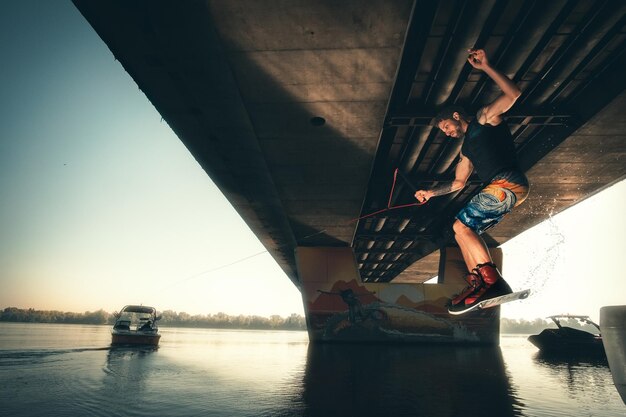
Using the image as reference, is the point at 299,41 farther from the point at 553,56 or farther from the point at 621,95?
the point at 621,95

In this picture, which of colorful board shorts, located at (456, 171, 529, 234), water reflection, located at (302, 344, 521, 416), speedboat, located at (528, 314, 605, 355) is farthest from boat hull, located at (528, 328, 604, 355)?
colorful board shorts, located at (456, 171, 529, 234)

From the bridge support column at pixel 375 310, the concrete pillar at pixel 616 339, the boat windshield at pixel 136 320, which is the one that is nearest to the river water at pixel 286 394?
the concrete pillar at pixel 616 339

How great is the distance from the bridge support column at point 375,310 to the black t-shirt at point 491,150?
18004mm

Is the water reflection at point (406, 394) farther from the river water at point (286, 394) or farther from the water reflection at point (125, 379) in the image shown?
the water reflection at point (125, 379)

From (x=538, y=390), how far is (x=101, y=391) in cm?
695

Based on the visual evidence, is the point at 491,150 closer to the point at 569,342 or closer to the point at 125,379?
the point at 125,379

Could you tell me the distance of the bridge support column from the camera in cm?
2066

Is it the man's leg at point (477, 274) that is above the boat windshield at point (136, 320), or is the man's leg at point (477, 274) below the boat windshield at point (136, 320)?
above

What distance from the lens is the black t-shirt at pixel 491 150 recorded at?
148 inches

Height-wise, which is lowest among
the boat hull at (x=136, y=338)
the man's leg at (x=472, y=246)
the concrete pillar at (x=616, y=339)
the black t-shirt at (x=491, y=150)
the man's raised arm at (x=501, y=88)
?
the boat hull at (x=136, y=338)

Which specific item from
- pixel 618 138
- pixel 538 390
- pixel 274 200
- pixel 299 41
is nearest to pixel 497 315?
pixel 618 138

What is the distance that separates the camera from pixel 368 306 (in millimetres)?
20922

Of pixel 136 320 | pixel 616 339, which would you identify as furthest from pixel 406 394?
pixel 136 320

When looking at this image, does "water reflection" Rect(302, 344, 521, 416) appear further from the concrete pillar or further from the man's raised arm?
the man's raised arm
